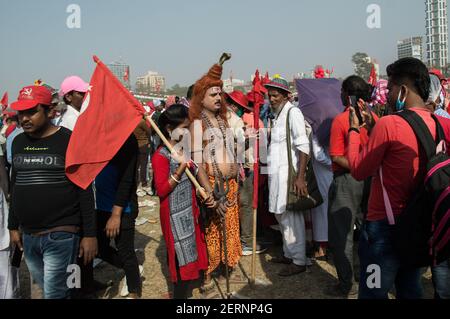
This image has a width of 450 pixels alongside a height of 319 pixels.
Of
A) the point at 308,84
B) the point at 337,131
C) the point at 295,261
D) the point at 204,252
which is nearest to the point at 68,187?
the point at 204,252

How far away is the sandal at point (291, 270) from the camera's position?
3.90 meters

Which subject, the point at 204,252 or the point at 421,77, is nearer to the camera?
the point at 421,77

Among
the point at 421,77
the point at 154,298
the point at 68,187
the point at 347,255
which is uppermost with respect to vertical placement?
the point at 421,77

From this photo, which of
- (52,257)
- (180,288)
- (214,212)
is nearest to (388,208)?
(214,212)

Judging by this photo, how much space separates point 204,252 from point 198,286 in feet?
1.88

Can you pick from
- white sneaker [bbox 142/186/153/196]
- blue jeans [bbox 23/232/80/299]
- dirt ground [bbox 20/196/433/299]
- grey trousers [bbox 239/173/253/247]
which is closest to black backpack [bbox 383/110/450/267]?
dirt ground [bbox 20/196/433/299]

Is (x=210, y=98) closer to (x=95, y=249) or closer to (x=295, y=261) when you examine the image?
(x=95, y=249)

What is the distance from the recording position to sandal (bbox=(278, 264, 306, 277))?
3896 mm

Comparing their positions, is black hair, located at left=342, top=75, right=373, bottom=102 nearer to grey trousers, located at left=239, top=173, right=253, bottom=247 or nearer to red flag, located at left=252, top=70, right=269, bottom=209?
red flag, located at left=252, top=70, right=269, bottom=209

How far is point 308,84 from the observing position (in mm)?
4449

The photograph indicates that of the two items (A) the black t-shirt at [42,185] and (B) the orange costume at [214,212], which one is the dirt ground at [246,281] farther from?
(A) the black t-shirt at [42,185]

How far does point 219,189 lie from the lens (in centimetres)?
345

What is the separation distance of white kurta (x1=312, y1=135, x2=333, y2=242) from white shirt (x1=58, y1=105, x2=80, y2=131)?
106 inches

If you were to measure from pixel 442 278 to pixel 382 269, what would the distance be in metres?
0.32
